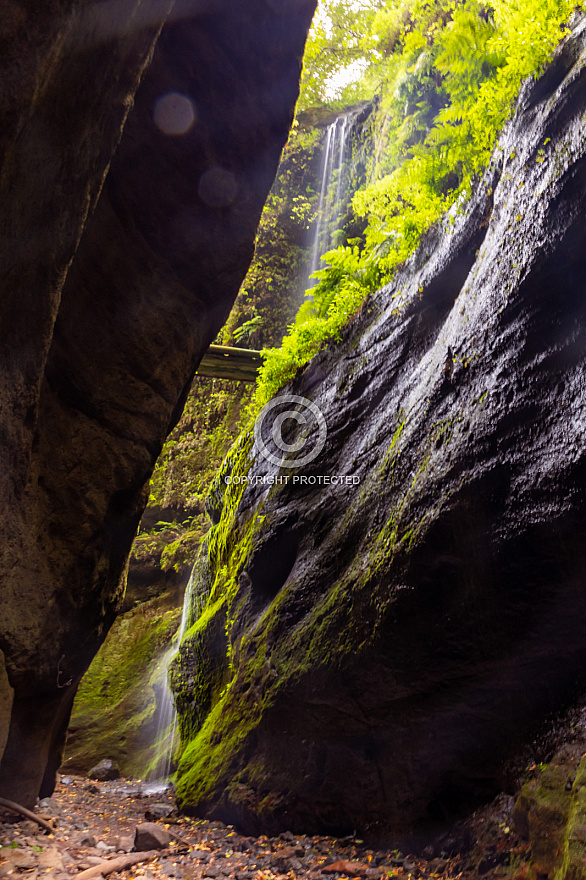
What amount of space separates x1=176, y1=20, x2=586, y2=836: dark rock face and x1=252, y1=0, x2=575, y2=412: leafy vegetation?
40 centimetres

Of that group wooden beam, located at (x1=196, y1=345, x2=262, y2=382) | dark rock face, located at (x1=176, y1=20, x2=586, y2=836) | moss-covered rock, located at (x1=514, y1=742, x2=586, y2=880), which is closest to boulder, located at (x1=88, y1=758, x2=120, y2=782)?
dark rock face, located at (x1=176, y1=20, x2=586, y2=836)

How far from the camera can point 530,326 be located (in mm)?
3512

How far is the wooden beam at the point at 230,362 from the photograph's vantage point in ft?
34.9

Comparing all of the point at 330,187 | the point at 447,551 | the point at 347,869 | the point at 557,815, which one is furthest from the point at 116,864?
the point at 330,187

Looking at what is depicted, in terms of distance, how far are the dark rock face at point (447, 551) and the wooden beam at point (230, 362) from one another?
17.8 ft

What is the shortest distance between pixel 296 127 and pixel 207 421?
976cm

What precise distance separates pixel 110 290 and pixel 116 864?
185 inches

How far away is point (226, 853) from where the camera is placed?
422cm

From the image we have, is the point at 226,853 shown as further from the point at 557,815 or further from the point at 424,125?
the point at 424,125

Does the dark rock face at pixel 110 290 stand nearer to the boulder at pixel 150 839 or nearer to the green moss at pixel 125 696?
the boulder at pixel 150 839

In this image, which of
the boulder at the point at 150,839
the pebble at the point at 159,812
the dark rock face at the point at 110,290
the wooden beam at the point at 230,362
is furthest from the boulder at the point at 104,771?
the wooden beam at the point at 230,362

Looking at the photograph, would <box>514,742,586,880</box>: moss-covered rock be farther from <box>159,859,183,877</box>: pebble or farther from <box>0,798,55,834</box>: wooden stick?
<box>0,798,55,834</box>: wooden stick

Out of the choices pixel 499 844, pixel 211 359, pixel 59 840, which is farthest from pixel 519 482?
pixel 211 359

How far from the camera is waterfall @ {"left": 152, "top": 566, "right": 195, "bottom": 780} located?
28.0ft
